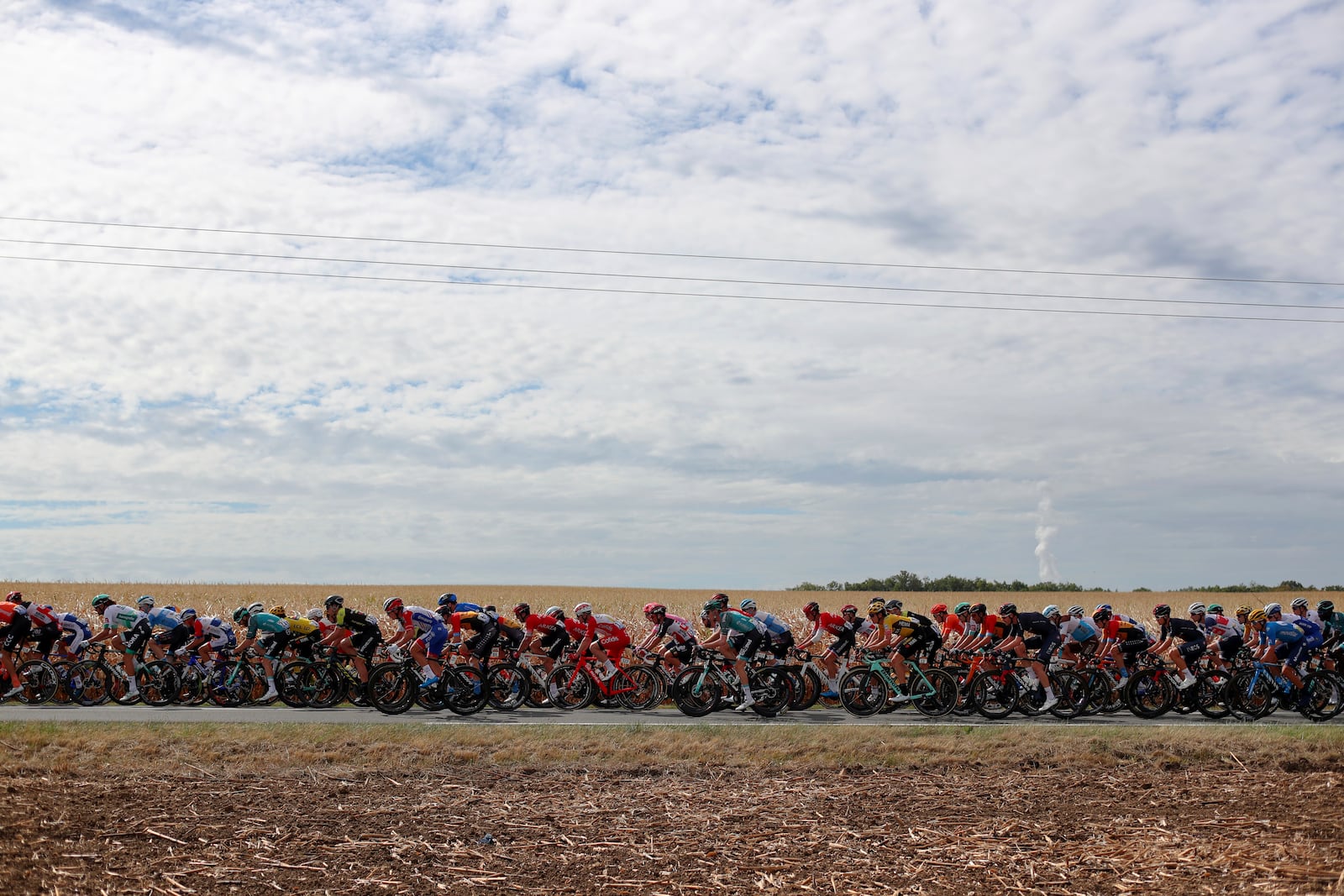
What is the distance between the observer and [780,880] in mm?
7473

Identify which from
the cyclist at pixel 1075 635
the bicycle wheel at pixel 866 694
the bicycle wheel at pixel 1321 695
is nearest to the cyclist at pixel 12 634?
the bicycle wheel at pixel 866 694

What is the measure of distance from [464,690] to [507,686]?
80cm

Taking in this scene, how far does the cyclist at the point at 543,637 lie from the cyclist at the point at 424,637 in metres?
1.31

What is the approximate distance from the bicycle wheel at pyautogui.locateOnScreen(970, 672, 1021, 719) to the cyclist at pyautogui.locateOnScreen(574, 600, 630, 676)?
5806 millimetres

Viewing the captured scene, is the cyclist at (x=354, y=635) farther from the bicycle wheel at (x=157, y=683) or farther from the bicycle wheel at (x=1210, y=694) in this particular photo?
the bicycle wheel at (x=1210, y=694)

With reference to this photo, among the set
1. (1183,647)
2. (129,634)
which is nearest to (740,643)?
(1183,647)

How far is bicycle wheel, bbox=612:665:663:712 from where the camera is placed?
17594 millimetres

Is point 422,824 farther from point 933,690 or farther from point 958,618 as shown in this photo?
point 958,618

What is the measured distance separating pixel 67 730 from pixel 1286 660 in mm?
18565

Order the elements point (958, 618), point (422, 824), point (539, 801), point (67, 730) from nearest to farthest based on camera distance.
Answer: point (422, 824)
point (539, 801)
point (67, 730)
point (958, 618)

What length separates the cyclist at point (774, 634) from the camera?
17.4 m

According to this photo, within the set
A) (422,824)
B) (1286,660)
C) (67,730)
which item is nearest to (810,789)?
(422,824)

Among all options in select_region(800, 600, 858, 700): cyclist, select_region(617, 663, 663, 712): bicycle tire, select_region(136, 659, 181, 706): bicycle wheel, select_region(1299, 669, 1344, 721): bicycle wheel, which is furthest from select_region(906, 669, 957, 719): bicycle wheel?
select_region(136, 659, 181, 706): bicycle wheel

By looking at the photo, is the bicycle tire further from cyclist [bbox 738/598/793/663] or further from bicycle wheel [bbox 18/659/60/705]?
bicycle wheel [bbox 18/659/60/705]
